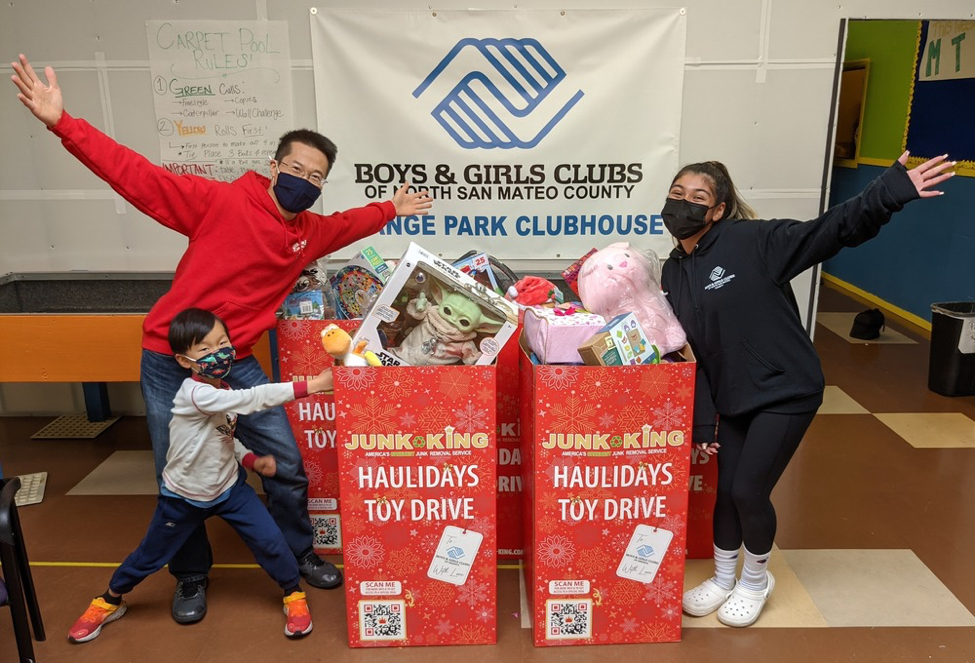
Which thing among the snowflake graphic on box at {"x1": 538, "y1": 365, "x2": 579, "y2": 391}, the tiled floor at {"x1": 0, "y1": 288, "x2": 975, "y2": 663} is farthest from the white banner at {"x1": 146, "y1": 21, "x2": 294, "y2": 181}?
the snowflake graphic on box at {"x1": 538, "y1": 365, "x2": 579, "y2": 391}

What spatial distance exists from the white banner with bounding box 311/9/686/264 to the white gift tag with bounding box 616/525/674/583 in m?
2.05

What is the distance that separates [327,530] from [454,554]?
2.70ft

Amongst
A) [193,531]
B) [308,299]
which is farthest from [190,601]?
[308,299]

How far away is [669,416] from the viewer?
223 centimetres

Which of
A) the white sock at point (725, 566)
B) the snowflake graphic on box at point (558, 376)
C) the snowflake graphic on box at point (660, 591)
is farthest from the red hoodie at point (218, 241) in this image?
the white sock at point (725, 566)

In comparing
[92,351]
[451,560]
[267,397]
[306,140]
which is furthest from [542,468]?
[92,351]

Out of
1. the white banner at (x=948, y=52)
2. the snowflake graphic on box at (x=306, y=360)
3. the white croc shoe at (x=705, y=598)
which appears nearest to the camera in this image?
the white croc shoe at (x=705, y=598)

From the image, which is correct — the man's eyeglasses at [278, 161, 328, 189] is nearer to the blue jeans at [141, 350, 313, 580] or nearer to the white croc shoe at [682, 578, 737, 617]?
the blue jeans at [141, 350, 313, 580]

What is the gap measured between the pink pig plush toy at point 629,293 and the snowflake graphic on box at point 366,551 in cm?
99

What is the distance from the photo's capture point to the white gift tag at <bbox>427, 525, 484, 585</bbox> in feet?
7.63

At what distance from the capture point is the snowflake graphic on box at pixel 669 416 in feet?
7.29

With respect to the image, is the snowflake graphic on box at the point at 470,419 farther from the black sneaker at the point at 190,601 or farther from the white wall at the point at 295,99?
the white wall at the point at 295,99

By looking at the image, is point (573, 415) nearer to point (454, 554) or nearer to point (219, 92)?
point (454, 554)

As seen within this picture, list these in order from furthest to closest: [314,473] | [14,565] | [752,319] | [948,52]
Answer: [948,52] < [314,473] < [752,319] < [14,565]
